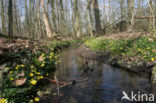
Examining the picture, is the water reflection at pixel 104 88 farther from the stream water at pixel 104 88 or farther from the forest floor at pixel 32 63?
the forest floor at pixel 32 63

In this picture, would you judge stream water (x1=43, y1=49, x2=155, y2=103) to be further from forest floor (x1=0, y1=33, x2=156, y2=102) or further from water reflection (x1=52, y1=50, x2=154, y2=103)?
forest floor (x1=0, y1=33, x2=156, y2=102)

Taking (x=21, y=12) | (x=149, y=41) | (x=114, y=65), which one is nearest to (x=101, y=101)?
(x=114, y=65)

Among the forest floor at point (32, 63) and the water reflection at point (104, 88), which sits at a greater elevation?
the forest floor at point (32, 63)

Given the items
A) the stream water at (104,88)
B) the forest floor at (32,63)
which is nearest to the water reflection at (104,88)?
the stream water at (104,88)

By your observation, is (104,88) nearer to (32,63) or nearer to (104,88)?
(104,88)

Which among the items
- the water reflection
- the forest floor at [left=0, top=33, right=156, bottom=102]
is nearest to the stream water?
the water reflection

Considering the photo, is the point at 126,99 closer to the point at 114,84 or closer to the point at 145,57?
the point at 114,84

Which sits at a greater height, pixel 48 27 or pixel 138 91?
pixel 48 27

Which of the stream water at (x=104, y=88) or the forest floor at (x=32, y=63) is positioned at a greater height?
the forest floor at (x=32, y=63)

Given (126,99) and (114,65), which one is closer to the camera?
(126,99)

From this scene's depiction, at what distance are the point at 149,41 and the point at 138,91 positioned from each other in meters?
3.02

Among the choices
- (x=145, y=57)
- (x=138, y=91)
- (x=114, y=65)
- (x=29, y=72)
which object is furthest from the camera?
(x=114, y=65)

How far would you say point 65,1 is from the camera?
23.7m

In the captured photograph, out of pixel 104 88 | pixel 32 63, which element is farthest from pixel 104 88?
pixel 32 63
